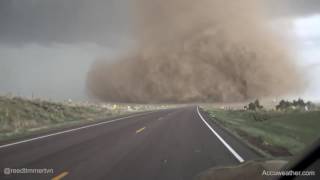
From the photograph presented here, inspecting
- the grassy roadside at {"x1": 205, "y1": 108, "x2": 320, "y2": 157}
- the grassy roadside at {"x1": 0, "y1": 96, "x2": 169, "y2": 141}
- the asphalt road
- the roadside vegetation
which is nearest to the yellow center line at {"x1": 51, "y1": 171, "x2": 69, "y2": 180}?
the asphalt road

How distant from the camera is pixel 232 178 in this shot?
497 centimetres

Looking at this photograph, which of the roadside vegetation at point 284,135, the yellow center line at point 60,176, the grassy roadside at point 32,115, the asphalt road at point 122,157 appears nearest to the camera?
the yellow center line at point 60,176

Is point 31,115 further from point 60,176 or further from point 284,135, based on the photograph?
point 60,176

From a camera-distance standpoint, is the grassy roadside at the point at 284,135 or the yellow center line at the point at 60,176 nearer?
the yellow center line at the point at 60,176

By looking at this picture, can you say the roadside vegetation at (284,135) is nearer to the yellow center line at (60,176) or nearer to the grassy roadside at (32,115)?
the yellow center line at (60,176)

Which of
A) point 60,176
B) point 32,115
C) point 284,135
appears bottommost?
point 284,135

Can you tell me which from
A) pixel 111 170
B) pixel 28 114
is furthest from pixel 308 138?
pixel 28 114

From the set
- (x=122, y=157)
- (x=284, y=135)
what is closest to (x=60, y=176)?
(x=122, y=157)

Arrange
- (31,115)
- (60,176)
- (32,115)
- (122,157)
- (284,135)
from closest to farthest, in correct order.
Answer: (60,176)
(122,157)
(284,135)
(31,115)
(32,115)

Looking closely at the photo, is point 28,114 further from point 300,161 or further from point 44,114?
point 300,161

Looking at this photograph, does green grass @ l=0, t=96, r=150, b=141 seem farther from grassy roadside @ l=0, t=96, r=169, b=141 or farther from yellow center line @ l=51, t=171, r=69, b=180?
yellow center line @ l=51, t=171, r=69, b=180

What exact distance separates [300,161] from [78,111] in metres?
41.5

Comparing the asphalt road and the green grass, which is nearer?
the asphalt road

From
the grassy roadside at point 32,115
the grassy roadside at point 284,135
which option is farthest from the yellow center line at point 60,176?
the grassy roadside at point 32,115
